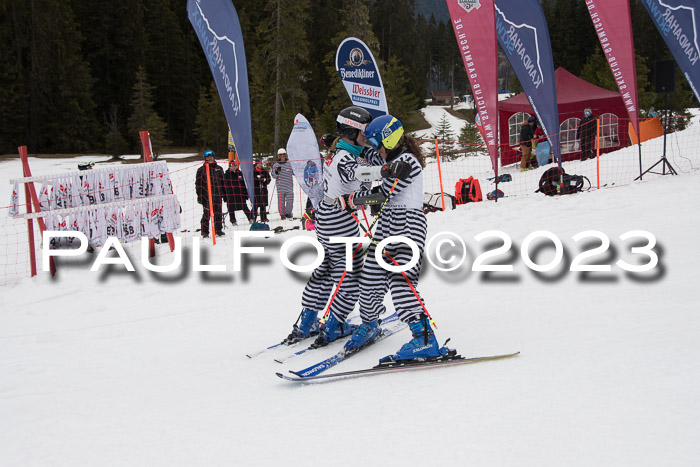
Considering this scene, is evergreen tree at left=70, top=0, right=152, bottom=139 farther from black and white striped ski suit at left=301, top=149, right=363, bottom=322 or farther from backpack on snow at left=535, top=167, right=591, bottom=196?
black and white striped ski suit at left=301, top=149, right=363, bottom=322

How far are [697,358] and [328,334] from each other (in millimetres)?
2718

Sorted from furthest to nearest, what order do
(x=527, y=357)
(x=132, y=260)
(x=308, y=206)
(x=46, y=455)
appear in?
(x=308, y=206)
(x=132, y=260)
(x=527, y=357)
(x=46, y=455)

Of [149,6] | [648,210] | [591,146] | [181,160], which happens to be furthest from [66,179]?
[149,6]

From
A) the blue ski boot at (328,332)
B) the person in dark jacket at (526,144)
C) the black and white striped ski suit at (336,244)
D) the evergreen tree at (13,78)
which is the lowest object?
the blue ski boot at (328,332)

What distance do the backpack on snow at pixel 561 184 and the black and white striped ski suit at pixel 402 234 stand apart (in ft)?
25.5

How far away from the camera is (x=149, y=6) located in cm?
4991

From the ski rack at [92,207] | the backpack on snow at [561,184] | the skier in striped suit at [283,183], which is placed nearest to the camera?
the ski rack at [92,207]

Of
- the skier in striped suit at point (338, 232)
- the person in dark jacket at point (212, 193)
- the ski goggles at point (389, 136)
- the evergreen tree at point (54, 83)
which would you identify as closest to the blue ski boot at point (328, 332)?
the skier in striped suit at point (338, 232)

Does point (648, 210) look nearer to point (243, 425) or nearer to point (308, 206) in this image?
point (308, 206)

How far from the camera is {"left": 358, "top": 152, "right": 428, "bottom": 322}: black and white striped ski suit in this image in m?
4.06

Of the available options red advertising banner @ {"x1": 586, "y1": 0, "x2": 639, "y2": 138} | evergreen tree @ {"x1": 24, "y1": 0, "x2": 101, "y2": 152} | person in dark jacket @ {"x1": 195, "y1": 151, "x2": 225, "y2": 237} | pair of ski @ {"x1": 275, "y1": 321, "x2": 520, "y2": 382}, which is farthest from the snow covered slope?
evergreen tree @ {"x1": 24, "y1": 0, "x2": 101, "y2": 152}

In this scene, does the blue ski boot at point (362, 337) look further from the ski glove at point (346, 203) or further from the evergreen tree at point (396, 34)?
the evergreen tree at point (396, 34)

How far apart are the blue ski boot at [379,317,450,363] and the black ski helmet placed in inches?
60.1

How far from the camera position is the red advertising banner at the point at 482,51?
1079 centimetres
